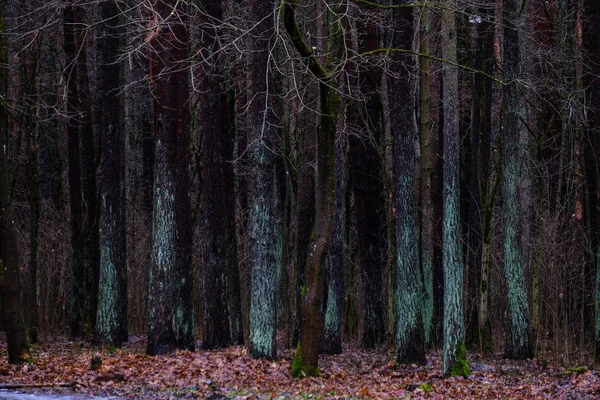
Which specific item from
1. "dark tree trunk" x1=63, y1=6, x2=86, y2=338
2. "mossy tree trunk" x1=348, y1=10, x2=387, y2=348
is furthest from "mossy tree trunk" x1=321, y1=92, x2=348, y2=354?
"dark tree trunk" x1=63, y1=6, x2=86, y2=338

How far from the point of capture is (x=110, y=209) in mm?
21250

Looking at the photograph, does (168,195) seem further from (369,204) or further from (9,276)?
(369,204)

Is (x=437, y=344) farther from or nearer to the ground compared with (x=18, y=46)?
nearer to the ground

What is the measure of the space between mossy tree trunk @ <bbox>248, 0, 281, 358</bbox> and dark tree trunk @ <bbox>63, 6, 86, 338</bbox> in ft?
25.9

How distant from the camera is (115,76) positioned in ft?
71.2

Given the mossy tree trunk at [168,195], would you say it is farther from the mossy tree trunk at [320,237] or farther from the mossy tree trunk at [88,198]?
the mossy tree trunk at [88,198]

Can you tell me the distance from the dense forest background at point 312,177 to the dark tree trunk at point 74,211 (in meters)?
0.07

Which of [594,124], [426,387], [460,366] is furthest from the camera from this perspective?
[594,124]

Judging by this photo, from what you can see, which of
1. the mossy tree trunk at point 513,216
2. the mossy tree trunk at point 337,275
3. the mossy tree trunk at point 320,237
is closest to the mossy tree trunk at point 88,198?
the mossy tree trunk at point 337,275

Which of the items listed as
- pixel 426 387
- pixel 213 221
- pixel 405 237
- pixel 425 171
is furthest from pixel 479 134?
pixel 426 387

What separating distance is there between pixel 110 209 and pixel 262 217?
5.51 metres

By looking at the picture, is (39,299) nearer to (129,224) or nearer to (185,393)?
(129,224)

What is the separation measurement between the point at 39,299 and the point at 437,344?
1188 cm

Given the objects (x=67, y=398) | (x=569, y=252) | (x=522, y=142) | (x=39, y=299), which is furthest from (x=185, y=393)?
(x=522, y=142)
